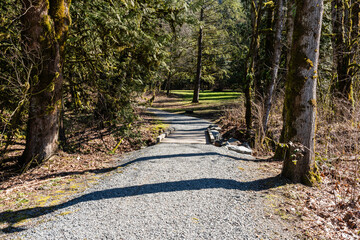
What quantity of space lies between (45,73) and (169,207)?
15.4ft

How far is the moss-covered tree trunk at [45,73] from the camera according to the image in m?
5.58

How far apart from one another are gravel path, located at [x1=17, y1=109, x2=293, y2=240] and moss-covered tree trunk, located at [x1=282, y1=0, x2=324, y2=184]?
2.86 ft

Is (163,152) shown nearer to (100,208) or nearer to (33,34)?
(100,208)

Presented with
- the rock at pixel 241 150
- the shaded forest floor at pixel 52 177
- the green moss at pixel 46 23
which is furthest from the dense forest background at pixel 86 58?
the rock at pixel 241 150

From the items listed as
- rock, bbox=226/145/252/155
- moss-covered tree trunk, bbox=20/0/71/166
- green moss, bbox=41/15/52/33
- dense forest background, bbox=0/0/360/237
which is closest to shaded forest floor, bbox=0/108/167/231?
dense forest background, bbox=0/0/360/237

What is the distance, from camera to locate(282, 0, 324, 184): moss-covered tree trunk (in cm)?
462

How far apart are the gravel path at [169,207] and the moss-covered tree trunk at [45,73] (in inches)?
86.2

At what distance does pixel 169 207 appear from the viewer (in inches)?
152

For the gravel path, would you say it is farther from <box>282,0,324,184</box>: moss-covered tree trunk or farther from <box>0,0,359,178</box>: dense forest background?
<box>0,0,359,178</box>: dense forest background

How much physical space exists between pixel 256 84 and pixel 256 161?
4.96m

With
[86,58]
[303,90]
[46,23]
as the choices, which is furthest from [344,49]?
[46,23]

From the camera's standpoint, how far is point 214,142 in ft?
30.2

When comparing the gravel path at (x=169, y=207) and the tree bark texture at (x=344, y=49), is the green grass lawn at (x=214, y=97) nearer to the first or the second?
the tree bark texture at (x=344, y=49)

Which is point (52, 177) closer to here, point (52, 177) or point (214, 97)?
point (52, 177)
